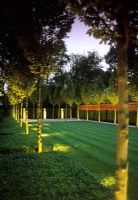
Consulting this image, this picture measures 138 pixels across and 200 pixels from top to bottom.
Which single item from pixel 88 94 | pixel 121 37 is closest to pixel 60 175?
pixel 121 37

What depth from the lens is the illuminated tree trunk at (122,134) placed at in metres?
6.75

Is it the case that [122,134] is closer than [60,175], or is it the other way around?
[122,134]

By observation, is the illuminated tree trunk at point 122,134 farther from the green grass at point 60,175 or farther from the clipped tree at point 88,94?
the clipped tree at point 88,94

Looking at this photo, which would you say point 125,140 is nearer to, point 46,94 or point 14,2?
point 14,2

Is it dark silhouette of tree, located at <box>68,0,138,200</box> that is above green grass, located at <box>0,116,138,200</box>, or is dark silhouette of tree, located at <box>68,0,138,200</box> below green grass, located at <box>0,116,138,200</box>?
above

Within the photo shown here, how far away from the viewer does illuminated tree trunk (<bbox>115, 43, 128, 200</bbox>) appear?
22.2ft

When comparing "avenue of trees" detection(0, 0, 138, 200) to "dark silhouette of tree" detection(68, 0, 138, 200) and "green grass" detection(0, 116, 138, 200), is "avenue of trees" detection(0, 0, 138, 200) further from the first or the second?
"green grass" detection(0, 116, 138, 200)

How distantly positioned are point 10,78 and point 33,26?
893 cm

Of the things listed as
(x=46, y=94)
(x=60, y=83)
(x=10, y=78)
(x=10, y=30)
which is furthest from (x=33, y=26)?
(x=60, y=83)

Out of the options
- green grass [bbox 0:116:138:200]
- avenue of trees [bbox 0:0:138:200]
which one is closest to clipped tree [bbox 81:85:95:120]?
avenue of trees [bbox 0:0:138:200]

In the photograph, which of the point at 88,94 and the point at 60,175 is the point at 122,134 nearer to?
the point at 60,175

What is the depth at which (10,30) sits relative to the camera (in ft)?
72.0

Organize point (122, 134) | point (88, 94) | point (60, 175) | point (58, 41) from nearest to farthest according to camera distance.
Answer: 1. point (122, 134)
2. point (60, 175)
3. point (58, 41)
4. point (88, 94)

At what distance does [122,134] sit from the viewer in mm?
6852
